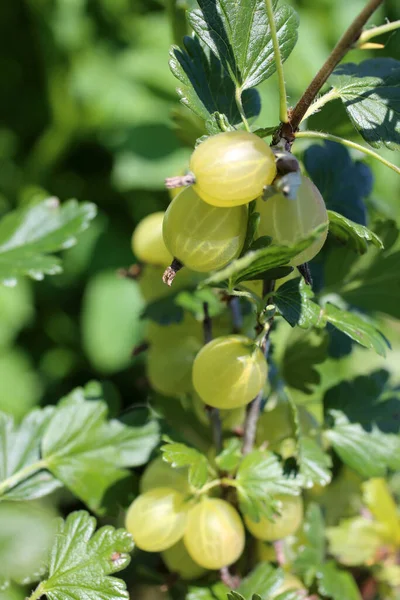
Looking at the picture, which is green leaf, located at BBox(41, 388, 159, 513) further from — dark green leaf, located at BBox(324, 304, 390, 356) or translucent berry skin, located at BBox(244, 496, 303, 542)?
dark green leaf, located at BBox(324, 304, 390, 356)

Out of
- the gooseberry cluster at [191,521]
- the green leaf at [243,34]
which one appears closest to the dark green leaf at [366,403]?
the gooseberry cluster at [191,521]

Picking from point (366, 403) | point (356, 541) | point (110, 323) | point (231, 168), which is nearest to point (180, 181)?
point (231, 168)

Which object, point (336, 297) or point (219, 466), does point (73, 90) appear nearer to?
point (336, 297)

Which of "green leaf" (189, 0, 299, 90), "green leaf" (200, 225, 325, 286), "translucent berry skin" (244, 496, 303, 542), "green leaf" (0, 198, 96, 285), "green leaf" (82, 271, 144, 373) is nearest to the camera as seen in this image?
"green leaf" (200, 225, 325, 286)

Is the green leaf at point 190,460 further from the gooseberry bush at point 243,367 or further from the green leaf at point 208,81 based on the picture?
the green leaf at point 208,81

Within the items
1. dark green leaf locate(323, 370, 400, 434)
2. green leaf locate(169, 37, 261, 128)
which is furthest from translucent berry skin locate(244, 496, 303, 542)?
green leaf locate(169, 37, 261, 128)
